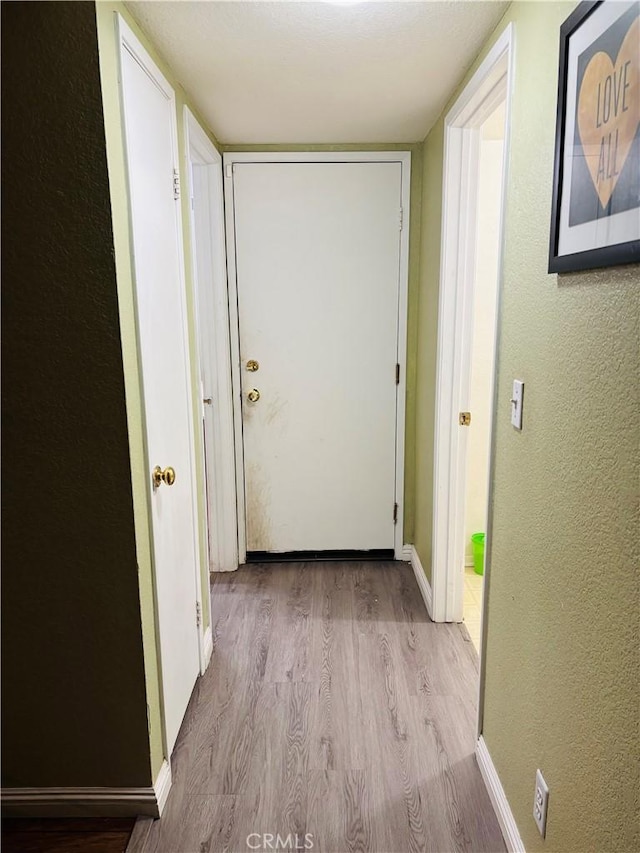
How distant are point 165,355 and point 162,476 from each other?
0.37m

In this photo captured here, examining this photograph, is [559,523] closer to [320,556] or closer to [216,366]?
[216,366]

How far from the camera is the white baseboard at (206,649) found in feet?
7.42

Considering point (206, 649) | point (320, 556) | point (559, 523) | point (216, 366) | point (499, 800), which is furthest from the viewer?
point (320, 556)

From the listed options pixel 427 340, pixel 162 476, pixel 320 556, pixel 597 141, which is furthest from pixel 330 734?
pixel 597 141

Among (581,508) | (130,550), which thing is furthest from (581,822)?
(130,550)

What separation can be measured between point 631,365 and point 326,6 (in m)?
1.19

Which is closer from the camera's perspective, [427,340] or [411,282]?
[427,340]

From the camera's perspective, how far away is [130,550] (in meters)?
1.52

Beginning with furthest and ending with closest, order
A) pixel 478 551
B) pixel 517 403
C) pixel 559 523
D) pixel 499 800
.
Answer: pixel 478 551 → pixel 499 800 → pixel 517 403 → pixel 559 523

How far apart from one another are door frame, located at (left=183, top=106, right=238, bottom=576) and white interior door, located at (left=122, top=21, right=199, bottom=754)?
0.75 m

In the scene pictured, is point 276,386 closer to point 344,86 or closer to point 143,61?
point 344,86

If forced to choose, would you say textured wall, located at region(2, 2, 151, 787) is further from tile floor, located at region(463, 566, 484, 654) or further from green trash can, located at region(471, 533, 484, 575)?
green trash can, located at region(471, 533, 484, 575)

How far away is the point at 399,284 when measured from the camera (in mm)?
2957

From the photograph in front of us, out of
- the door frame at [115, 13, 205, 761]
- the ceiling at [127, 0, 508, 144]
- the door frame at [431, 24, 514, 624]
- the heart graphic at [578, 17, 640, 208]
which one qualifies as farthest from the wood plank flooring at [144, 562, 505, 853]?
the ceiling at [127, 0, 508, 144]
